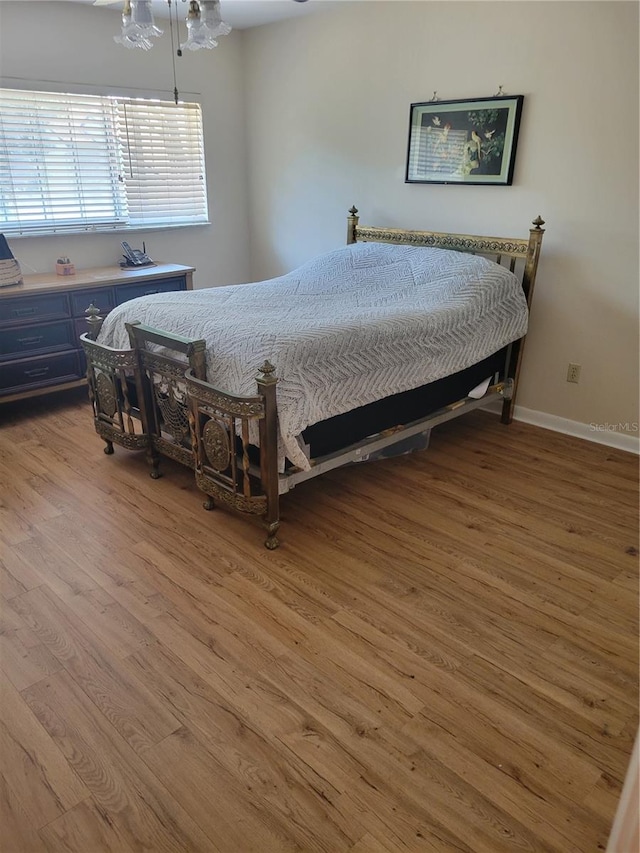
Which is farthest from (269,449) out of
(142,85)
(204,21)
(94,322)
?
(142,85)

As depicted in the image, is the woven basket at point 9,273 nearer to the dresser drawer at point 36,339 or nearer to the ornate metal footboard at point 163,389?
the dresser drawer at point 36,339

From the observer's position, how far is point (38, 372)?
12.3 feet

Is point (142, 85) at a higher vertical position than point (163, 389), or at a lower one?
higher

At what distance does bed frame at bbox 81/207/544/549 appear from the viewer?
2.38 m

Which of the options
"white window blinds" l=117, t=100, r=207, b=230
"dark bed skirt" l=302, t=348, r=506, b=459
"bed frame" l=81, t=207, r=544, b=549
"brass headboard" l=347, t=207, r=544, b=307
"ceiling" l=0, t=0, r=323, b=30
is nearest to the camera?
"bed frame" l=81, t=207, r=544, b=549

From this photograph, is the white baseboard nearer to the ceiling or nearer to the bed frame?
the bed frame

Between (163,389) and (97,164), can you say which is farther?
Answer: (97,164)

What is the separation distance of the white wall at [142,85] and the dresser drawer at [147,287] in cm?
49

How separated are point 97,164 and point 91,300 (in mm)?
1098

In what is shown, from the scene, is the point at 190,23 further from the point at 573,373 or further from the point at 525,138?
the point at 573,373

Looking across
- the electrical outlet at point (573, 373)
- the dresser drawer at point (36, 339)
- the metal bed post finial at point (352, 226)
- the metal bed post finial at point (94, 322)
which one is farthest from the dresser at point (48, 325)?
the electrical outlet at point (573, 373)

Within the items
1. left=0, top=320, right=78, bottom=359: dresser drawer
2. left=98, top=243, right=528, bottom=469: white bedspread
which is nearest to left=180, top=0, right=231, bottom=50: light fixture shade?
left=98, top=243, right=528, bottom=469: white bedspread

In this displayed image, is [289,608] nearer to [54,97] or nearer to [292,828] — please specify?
[292,828]

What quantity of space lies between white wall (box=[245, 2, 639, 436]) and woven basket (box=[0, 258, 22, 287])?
220 cm
